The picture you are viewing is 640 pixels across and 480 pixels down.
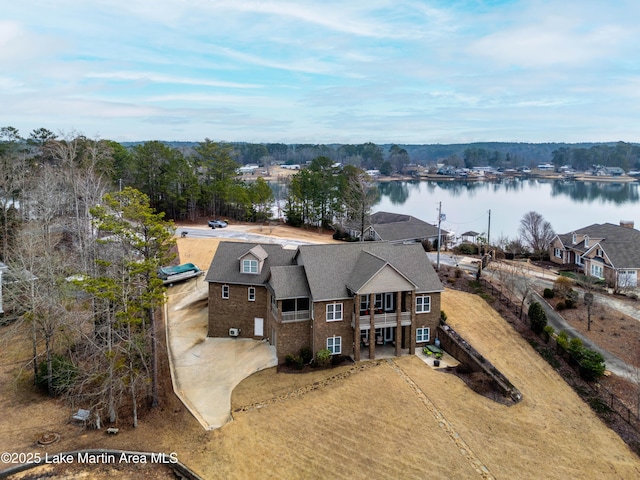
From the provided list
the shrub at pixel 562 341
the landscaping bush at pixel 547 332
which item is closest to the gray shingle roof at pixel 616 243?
the landscaping bush at pixel 547 332

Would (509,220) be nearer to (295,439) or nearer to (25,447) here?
(295,439)

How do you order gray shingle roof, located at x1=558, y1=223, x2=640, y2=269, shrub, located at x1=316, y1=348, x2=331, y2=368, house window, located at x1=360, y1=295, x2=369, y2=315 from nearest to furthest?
shrub, located at x1=316, y1=348, x2=331, y2=368
house window, located at x1=360, y1=295, x2=369, y2=315
gray shingle roof, located at x1=558, y1=223, x2=640, y2=269

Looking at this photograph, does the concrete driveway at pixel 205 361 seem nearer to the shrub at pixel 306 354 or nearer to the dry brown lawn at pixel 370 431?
the dry brown lawn at pixel 370 431

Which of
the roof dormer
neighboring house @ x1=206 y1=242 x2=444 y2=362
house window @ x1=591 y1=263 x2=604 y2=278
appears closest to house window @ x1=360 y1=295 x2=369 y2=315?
neighboring house @ x1=206 y1=242 x2=444 y2=362

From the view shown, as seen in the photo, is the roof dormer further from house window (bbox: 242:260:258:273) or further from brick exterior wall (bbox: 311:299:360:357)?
brick exterior wall (bbox: 311:299:360:357)

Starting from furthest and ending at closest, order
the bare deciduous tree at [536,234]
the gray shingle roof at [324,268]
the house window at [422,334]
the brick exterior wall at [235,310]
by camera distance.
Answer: the bare deciduous tree at [536,234] → the brick exterior wall at [235,310] → the house window at [422,334] → the gray shingle roof at [324,268]

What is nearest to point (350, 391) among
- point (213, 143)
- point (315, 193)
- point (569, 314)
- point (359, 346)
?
point (359, 346)
